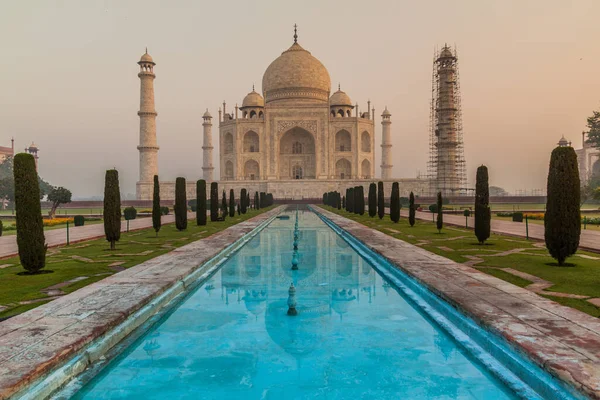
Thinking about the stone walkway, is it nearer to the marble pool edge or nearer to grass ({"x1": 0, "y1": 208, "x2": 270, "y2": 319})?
the marble pool edge

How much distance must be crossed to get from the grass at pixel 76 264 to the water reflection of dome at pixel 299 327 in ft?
8.25

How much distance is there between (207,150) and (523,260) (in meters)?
44.8

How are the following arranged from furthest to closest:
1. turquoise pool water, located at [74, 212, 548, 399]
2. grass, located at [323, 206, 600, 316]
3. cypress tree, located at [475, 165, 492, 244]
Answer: cypress tree, located at [475, 165, 492, 244] → grass, located at [323, 206, 600, 316] → turquoise pool water, located at [74, 212, 548, 399]

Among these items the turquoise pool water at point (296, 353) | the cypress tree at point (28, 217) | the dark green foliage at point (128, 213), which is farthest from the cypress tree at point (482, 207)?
the dark green foliage at point (128, 213)

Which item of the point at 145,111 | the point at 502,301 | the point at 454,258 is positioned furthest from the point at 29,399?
the point at 145,111

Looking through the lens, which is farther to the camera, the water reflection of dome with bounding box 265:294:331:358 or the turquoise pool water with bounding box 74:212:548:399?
the water reflection of dome with bounding box 265:294:331:358

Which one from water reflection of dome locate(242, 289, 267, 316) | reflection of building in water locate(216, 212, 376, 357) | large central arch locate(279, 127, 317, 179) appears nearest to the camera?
reflection of building in water locate(216, 212, 376, 357)

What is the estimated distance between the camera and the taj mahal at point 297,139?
140ft

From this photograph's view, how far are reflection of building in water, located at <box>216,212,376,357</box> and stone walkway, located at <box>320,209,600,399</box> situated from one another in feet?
3.42

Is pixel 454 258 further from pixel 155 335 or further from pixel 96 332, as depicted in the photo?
pixel 96 332

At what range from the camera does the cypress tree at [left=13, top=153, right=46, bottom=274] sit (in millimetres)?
6668

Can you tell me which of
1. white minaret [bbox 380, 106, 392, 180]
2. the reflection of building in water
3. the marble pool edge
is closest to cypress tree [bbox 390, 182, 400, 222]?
the reflection of building in water

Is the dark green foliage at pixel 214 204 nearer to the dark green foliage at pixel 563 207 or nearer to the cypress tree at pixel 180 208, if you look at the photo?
the cypress tree at pixel 180 208

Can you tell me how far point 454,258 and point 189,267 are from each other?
14.7ft
